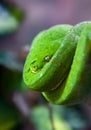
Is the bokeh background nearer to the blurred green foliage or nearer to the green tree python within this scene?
the blurred green foliage

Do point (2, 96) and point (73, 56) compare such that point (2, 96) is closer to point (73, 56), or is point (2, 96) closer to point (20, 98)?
point (20, 98)

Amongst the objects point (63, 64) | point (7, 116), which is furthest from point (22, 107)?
point (63, 64)

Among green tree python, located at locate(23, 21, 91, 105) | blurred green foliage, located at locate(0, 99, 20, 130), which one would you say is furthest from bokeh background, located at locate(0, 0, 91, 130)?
green tree python, located at locate(23, 21, 91, 105)

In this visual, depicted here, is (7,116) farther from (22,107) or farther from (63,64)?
(63,64)

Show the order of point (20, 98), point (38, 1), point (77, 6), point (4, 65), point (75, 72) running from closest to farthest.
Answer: point (75, 72)
point (4, 65)
point (20, 98)
point (77, 6)
point (38, 1)

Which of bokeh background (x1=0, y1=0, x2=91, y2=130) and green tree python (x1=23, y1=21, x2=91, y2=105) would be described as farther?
bokeh background (x1=0, y1=0, x2=91, y2=130)

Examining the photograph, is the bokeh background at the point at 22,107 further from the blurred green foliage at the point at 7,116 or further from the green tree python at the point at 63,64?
the green tree python at the point at 63,64

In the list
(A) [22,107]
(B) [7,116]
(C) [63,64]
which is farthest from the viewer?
(A) [22,107]

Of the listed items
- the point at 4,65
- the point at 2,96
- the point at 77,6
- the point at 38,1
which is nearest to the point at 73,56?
the point at 4,65
